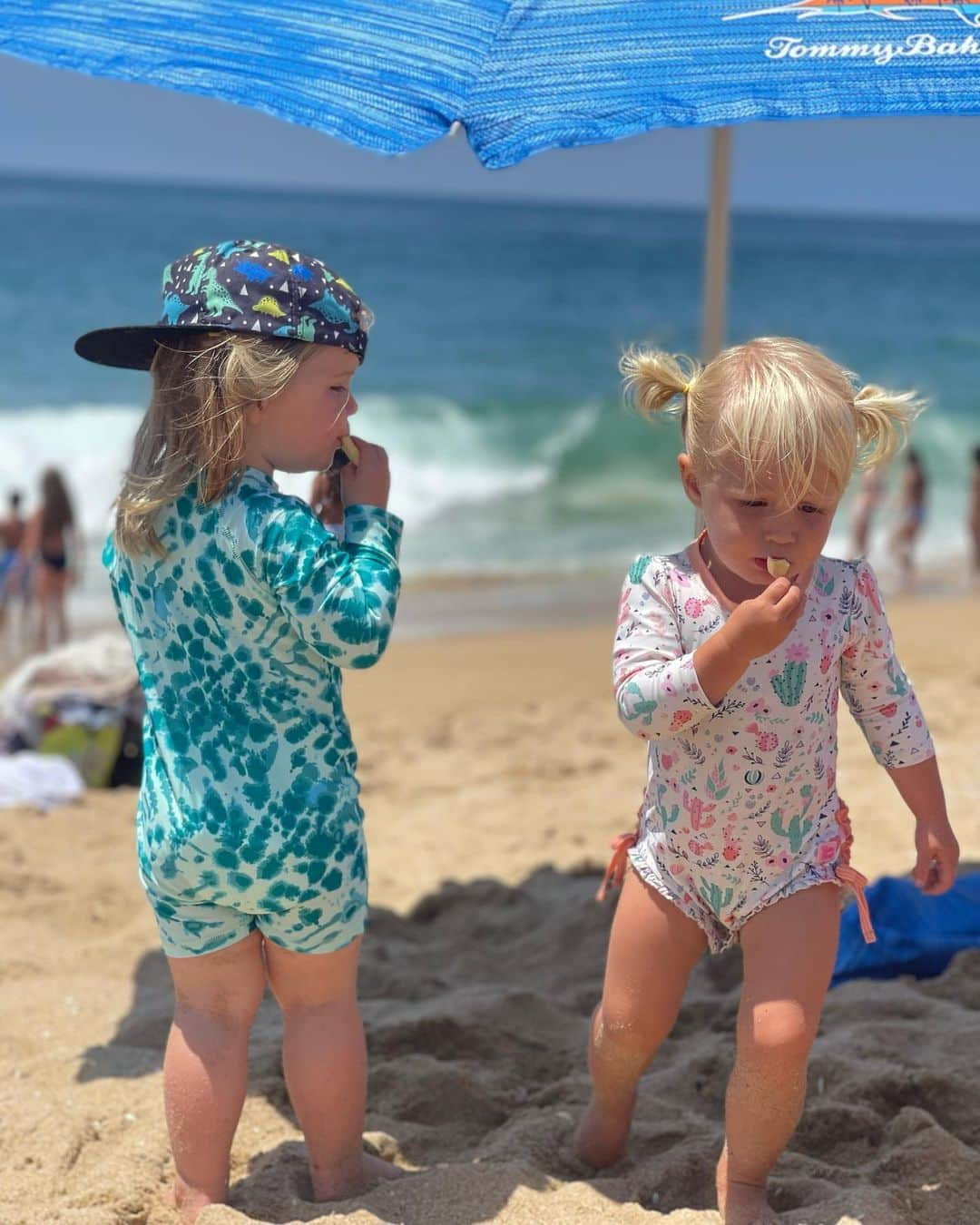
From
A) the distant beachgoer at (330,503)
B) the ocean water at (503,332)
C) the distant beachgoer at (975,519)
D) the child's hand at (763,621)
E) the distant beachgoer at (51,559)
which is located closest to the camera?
the child's hand at (763,621)

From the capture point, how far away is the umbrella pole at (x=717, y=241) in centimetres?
357

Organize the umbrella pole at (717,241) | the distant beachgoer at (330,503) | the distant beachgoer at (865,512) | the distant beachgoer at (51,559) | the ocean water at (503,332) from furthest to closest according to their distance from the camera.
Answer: the ocean water at (503,332) → the distant beachgoer at (865,512) → the distant beachgoer at (51,559) → the umbrella pole at (717,241) → the distant beachgoer at (330,503)

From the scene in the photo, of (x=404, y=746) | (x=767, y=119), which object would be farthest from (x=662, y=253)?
(x=767, y=119)

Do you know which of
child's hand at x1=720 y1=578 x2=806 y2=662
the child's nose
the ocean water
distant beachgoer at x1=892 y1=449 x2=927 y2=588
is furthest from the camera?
the ocean water

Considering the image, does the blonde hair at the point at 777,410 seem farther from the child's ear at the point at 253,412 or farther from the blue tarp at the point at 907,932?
the blue tarp at the point at 907,932

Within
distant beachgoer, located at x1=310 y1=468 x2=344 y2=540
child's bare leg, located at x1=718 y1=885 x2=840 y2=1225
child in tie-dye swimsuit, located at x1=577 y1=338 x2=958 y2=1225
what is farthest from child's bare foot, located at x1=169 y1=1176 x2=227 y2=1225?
distant beachgoer, located at x1=310 y1=468 x2=344 y2=540

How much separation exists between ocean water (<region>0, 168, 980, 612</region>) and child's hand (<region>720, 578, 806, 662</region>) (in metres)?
0.61

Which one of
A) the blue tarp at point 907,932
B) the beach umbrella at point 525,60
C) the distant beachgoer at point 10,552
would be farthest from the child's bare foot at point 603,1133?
the distant beachgoer at point 10,552

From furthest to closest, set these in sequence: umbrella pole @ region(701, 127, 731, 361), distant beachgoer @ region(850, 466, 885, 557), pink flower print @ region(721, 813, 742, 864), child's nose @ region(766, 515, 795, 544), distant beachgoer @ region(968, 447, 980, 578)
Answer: distant beachgoer @ region(850, 466, 885, 557), distant beachgoer @ region(968, 447, 980, 578), umbrella pole @ region(701, 127, 731, 361), pink flower print @ region(721, 813, 742, 864), child's nose @ region(766, 515, 795, 544)

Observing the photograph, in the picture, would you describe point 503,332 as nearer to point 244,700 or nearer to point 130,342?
point 130,342

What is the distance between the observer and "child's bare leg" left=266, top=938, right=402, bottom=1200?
245cm

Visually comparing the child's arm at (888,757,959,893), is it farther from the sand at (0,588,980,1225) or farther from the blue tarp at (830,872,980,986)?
the blue tarp at (830,872,980,986)

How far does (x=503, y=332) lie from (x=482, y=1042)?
2840cm

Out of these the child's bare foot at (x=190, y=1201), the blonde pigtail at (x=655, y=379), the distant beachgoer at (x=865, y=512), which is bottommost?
the child's bare foot at (x=190, y=1201)
